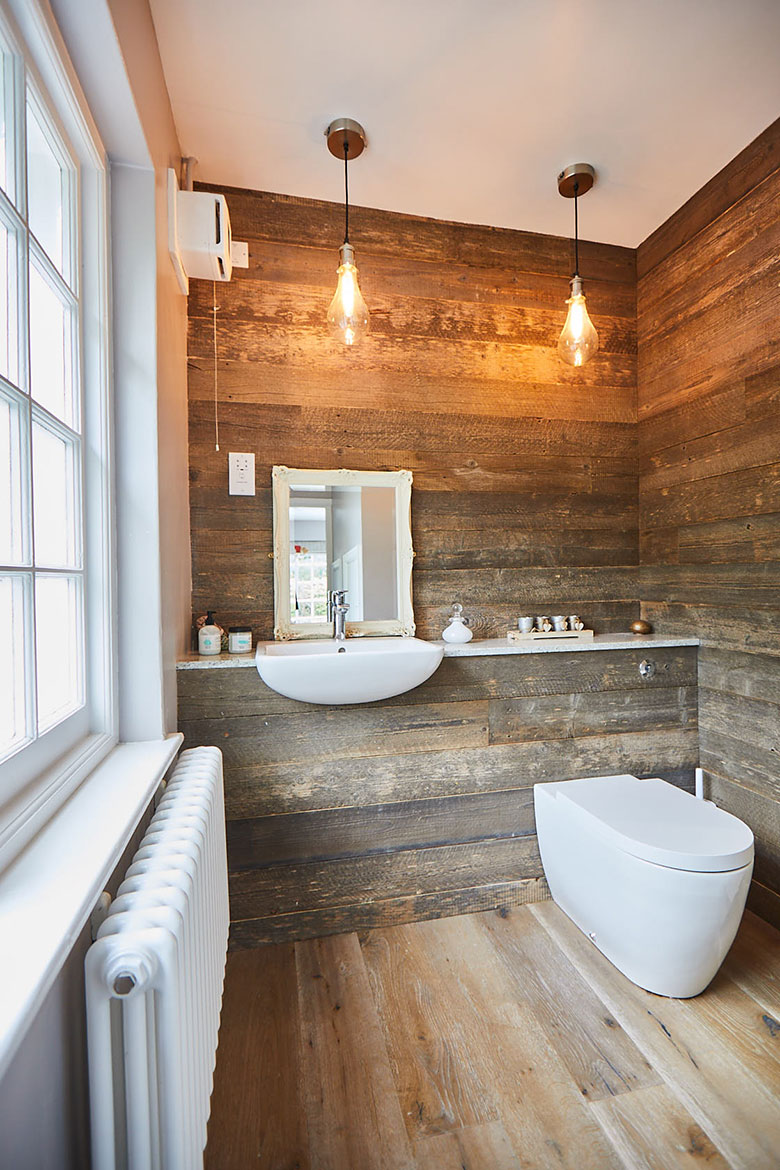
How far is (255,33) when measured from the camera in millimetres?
1552

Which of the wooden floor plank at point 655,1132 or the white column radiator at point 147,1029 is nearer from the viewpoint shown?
the white column radiator at point 147,1029

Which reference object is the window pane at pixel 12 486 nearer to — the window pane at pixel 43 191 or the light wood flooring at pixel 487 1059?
the window pane at pixel 43 191

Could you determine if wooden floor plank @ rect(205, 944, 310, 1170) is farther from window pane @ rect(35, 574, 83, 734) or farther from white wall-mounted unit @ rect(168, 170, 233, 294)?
white wall-mounted unit @ rect(168, 170, 233, 294)

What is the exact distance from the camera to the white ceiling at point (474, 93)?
1515 mm

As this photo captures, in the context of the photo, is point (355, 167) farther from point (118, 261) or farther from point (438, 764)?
point (438, 764)

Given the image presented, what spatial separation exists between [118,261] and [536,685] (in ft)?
5.66

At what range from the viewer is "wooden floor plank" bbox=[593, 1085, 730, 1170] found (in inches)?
45.8

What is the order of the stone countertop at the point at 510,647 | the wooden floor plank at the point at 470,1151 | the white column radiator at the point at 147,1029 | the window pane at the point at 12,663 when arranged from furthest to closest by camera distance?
1. the stone countertop at the point at 510,647
2. the wooden floor plank at the point at 470,1151
3. the window pane at the point at 12,663
4. the white column radiator at the point at 147,1029

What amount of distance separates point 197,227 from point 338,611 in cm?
A: 127

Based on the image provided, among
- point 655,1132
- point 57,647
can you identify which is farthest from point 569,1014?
point 57,647

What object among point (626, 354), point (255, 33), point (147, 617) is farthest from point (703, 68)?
point (147, 617)

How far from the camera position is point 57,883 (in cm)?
78

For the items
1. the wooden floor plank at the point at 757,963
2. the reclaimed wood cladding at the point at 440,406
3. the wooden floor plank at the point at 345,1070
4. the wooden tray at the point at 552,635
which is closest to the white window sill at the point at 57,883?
the wooden floor plank at the point at 345,1070

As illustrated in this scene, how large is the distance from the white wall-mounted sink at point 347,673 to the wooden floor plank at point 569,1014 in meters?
0.88
